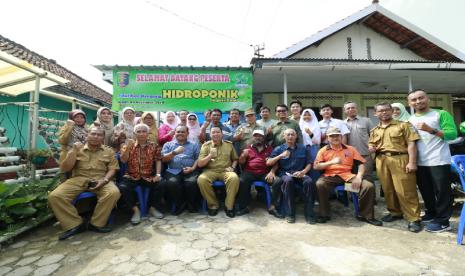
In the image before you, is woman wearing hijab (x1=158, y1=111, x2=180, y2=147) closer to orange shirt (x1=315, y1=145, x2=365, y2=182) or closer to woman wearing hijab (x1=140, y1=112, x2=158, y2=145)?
woman wearing hijab (x1=140, y1=112, x2=158, y2=145)

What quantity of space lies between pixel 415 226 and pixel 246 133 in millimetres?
2654

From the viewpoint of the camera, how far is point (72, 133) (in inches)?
142

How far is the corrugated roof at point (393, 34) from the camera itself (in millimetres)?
8859


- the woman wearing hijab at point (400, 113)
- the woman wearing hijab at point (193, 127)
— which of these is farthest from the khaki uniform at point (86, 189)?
the woman wearing hijab at point (400, 113)

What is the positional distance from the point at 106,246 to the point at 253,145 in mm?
2420

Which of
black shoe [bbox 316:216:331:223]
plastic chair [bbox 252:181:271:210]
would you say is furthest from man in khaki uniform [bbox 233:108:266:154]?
black shoe [bbox 316:216:331:223]

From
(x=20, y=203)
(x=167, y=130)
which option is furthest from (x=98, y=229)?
(x=167, y=130)

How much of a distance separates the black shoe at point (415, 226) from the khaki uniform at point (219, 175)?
2267 millimetres

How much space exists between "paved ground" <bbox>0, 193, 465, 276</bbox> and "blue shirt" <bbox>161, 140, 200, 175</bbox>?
826 mm

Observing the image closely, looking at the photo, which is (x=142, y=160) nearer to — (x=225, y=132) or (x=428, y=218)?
(x=225, y=132)

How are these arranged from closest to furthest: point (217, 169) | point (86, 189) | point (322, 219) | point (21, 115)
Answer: point (86, 189) → point (322, 219) → point (217, 169) → point (21, 115)

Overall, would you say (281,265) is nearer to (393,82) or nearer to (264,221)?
(264,221)

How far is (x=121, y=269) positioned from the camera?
2.32 meters

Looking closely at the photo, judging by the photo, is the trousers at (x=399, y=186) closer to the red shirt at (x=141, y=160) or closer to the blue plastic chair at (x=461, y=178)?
the blue plastic chair at (x=461, y=178)
